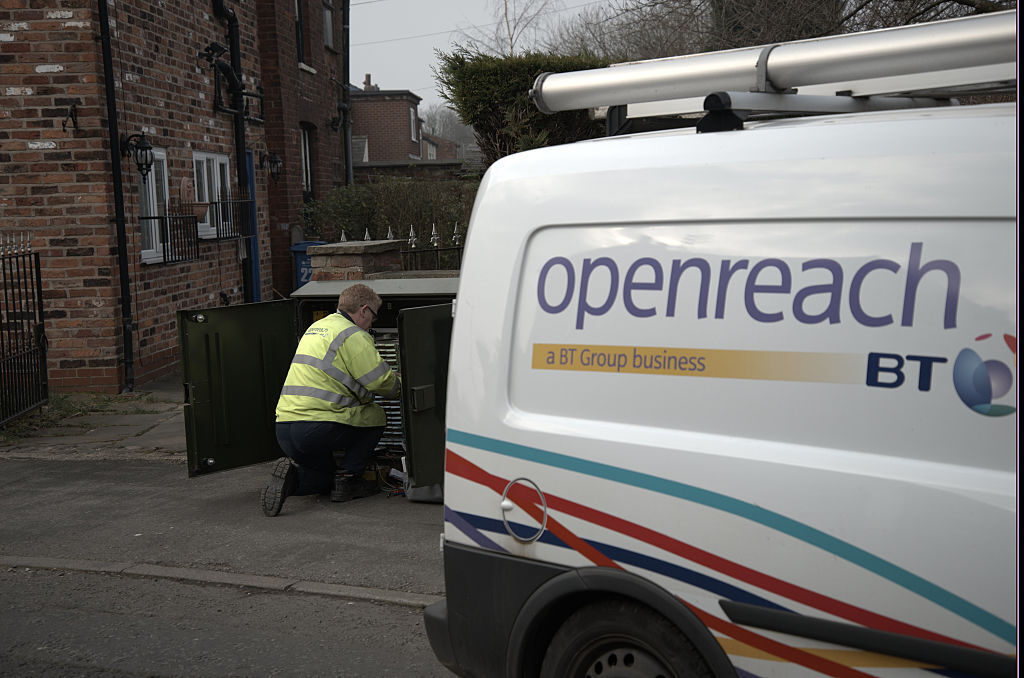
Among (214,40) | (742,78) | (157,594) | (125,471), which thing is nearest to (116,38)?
(214,40)

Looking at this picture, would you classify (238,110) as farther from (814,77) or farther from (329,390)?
(814,77)

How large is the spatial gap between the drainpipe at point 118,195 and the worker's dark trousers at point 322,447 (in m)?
4.66

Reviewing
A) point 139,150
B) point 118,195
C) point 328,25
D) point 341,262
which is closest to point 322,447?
point 341,262

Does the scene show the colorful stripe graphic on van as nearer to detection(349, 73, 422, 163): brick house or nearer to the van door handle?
the van door handle

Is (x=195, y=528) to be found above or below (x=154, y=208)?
below

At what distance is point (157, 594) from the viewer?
18.2 ft

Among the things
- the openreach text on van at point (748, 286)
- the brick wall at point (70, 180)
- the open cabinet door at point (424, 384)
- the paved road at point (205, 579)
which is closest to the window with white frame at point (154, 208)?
the brick wall at point (70, 180)

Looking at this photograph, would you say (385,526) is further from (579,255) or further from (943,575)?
(943,575)

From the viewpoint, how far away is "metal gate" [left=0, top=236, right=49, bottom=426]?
9.50 meters

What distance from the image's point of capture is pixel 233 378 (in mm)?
7418

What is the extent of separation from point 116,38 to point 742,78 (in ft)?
31.4

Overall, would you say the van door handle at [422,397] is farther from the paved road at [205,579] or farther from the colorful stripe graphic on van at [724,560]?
the colorful stripe graphic on van at [724,560]

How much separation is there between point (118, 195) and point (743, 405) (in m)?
9.57

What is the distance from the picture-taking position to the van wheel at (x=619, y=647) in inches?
115
